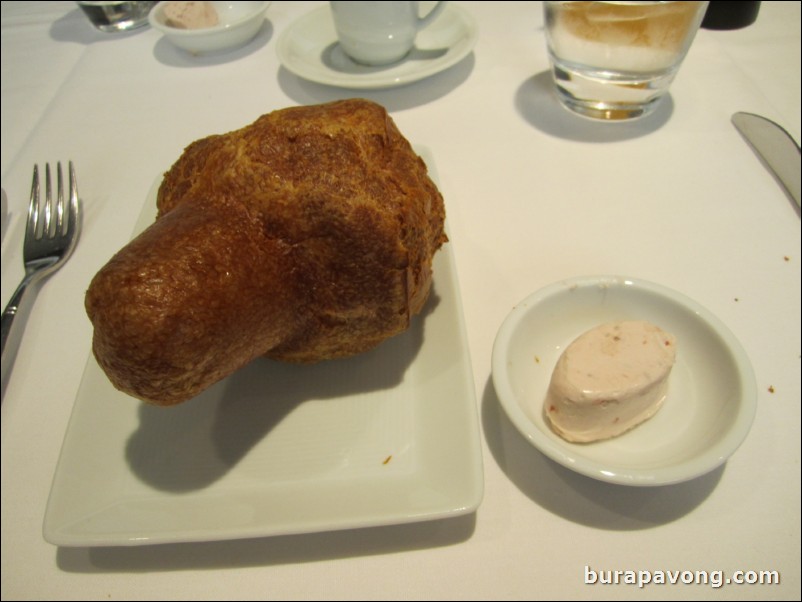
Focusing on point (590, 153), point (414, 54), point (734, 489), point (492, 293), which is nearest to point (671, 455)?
point (734, 489)

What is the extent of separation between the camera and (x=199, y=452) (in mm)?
755

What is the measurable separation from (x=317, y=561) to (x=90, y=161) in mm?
1243

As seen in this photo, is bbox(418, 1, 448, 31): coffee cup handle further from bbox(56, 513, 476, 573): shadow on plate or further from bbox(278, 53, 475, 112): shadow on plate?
bbox(56, 513, 476, 573): shadow on plate

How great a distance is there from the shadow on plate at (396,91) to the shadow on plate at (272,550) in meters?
1.14

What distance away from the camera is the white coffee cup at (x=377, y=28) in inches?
54.8

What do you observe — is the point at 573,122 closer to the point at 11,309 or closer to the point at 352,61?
the point at 352,61

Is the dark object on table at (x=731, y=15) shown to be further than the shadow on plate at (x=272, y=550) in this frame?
Yes

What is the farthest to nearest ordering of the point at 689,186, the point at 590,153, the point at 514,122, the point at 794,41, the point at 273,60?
the point at 273,60
the point at 794,41
the point at 514,122
the point at 590,153
the point at 689,186

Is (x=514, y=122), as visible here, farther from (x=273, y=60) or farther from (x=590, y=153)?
(x=273, y=60)

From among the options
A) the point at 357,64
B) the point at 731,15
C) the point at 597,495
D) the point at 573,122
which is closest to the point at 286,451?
the point at 597,495

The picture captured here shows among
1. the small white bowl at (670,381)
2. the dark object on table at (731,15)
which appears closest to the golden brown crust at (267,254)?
the small white bowl at (670,381)

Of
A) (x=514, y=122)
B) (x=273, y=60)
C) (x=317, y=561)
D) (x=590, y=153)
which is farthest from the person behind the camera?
(x=273, y=60)

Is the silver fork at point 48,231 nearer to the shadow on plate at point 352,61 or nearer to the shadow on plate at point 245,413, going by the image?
the shadow on plate at point 245,413

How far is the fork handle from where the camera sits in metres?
0.97
